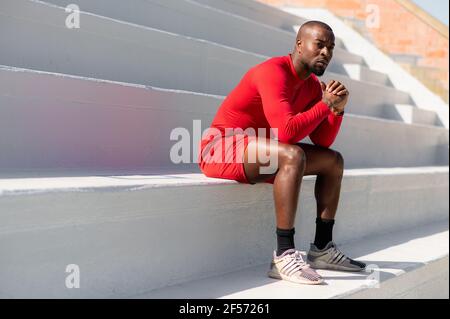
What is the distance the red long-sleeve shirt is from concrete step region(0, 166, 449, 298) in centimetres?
28

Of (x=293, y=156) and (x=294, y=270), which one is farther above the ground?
(x=293, y=156)

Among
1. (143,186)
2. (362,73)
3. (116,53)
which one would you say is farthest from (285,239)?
(362,73)

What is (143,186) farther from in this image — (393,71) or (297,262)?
(393,71)

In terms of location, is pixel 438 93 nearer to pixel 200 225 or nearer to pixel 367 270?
pixel 367 270

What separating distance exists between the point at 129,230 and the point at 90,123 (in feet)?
2.16

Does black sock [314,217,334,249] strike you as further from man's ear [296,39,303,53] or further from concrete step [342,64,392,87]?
concrete step [342,64,392,87]

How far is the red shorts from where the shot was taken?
8.25 feet

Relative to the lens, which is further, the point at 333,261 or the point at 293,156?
the point at 333,261

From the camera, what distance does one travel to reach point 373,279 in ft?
8.57

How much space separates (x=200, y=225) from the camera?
2.44 m

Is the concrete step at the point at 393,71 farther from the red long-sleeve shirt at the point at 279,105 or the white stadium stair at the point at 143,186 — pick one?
the red long-sleeve shirt at the point at 279,105

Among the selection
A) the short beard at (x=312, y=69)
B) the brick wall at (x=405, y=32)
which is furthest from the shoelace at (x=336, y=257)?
the brick wall at (x=405, y=32)

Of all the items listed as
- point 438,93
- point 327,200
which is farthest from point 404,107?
point 327,200
